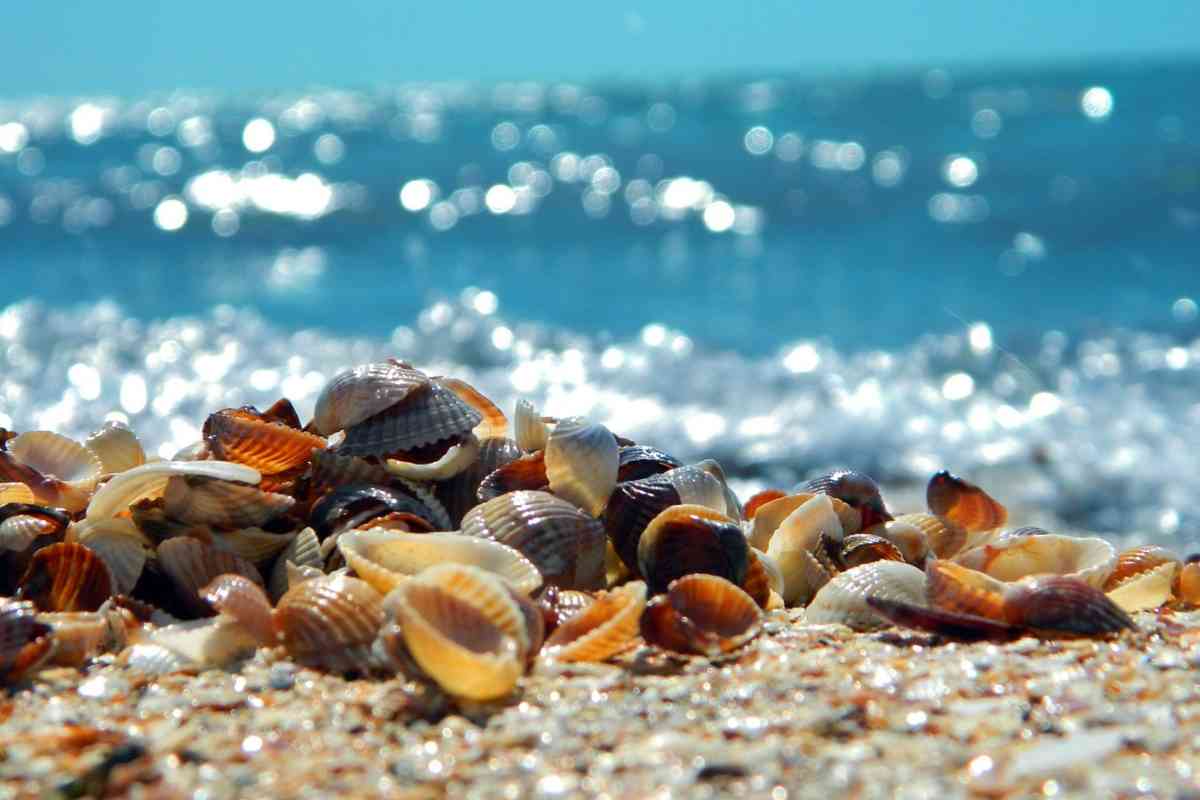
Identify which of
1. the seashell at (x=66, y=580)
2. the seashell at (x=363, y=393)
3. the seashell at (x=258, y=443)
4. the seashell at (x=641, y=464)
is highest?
the seashell at (x=363, y=393)

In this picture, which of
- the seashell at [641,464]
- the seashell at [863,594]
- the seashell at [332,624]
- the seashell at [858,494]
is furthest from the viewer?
the seashell at [858,494]

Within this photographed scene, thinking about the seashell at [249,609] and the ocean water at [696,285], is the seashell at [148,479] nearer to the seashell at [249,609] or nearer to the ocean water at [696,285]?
the seashell at [249,609]

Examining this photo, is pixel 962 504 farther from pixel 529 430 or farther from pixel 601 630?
pixel 601 630

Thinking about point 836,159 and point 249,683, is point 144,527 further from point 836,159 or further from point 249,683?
point 836,159

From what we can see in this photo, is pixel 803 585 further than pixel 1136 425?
No

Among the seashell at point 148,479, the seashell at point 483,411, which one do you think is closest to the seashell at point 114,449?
the seashell at point 148,479

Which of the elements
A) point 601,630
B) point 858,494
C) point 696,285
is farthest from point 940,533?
point 696,285

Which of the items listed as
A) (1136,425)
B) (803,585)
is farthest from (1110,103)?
(803,585)
